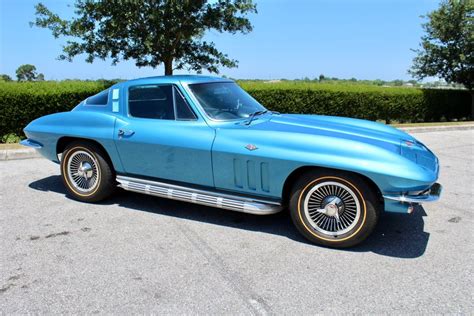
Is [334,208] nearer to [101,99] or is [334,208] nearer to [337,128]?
[337,128]

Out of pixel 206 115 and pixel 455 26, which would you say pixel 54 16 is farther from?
pixel 455 26

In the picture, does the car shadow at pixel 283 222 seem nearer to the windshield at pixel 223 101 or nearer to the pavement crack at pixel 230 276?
the pavement crack at pixel 230 276

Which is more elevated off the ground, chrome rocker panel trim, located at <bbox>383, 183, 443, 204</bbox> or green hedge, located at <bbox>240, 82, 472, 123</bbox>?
green hedge, located at <bbox>240, 82, 472, 123</bbox>

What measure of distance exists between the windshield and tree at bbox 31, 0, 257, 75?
551cm

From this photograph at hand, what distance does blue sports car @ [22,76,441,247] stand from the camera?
3.39m

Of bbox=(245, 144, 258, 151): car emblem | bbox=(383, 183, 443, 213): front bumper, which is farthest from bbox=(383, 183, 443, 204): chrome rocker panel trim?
bbox=(245, 144, 258, 151): car emblem

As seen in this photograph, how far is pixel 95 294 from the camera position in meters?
2.83

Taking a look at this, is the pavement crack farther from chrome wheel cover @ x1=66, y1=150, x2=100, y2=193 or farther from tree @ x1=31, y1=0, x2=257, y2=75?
tree @ x1=31, y1=0, x2=257, y2=75

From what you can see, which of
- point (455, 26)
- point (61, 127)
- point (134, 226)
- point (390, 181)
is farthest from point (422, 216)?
point (455, 26)

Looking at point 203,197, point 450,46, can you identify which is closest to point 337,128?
point 203,197

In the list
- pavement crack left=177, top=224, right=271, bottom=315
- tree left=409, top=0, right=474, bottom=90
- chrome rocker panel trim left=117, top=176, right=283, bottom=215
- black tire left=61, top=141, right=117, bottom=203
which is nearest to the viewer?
pavement crack left=177, top=224, right=271, bottom=315

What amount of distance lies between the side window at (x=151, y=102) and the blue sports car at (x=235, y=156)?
1 centimetres

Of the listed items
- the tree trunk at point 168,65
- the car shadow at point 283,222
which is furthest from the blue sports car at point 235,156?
the tree trunk at point 168,65

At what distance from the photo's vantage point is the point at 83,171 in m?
4.78
